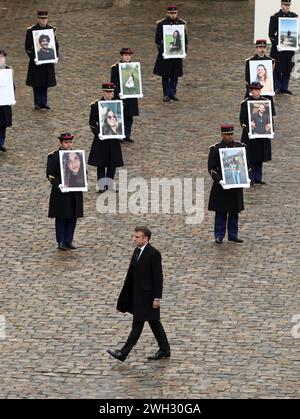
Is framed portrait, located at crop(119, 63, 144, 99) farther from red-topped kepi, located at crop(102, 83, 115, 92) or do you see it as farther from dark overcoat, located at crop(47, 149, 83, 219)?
dark overcoat, located at crop(47, 149, 83, 219)

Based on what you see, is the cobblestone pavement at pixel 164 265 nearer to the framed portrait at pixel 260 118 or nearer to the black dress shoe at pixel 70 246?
the black dress shoe at pixel 70 246

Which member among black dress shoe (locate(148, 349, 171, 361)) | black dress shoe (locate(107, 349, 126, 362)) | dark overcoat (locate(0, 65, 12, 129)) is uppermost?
dark overcoat (locate(0, 65, 12, 129))

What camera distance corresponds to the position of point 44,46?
2989 cm

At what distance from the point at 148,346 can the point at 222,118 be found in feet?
33.0

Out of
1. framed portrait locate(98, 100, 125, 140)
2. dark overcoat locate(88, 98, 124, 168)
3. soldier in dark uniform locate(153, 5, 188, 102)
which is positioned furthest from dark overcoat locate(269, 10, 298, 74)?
dark overcoat locate(88, 98, 124, 168)

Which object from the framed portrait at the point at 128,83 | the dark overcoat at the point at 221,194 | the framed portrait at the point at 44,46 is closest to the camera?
the dark overcoat at the point at 221,194

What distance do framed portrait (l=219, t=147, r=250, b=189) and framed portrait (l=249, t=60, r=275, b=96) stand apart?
189 inches

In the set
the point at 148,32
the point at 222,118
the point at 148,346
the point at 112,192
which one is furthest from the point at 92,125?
the point at 148,32

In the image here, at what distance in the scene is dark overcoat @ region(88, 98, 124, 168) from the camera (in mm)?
25531

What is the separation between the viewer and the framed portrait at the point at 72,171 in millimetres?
23188

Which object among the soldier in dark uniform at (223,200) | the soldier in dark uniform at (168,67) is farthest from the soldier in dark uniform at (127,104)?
the soldier in dark uniform at (223,200)

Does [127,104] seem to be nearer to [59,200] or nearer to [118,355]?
[59,200]

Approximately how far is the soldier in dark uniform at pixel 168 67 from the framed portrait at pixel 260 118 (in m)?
4.92

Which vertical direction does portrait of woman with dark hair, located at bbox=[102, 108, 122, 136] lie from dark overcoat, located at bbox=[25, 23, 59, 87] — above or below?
above
